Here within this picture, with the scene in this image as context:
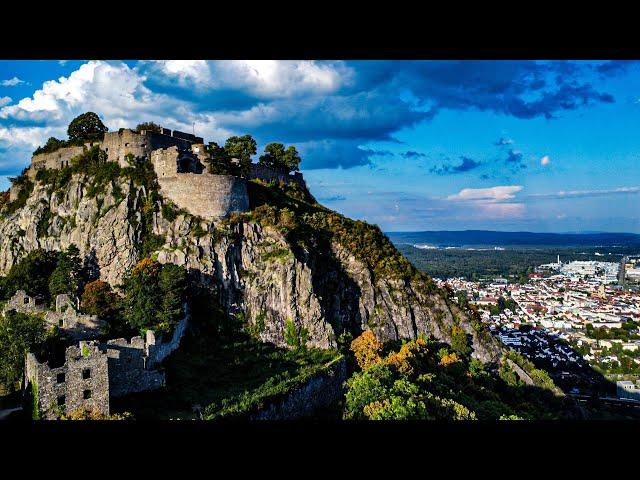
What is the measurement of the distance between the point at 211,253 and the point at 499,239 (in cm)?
15666

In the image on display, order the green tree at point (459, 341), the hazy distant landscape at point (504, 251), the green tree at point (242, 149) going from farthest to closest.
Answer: the hazy distant landscape at point (504, 251) < the green tree at point (242, 149) < the green tree at point (459, 341)

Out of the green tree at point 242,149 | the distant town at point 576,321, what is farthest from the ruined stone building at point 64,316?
the distant town at point 576,321

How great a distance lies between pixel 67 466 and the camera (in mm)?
3102

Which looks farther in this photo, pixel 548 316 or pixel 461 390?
pixel 548 316

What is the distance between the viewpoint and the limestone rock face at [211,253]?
22328mm

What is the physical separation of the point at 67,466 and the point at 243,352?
17370mm

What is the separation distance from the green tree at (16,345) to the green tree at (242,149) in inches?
704

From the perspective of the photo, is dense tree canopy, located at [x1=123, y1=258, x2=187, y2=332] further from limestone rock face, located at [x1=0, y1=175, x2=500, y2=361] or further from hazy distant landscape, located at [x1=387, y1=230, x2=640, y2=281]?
hazy distant landscape, located at [x1=387, y1=230, x2=640, y2=281]

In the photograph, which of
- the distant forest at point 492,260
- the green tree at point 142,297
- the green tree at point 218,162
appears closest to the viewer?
the green tree at point 142,297

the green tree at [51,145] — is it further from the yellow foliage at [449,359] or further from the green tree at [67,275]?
the yellow foliage at [449,359]

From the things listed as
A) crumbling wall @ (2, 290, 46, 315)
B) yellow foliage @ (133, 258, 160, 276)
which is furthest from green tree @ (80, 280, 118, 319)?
crumbling wall @ (2, 290, 46, 315)

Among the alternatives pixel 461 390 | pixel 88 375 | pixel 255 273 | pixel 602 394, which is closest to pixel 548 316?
pixel 602 394

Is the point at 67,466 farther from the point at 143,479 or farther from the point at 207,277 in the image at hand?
the point at 207,277

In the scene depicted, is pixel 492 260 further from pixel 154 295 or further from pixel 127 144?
pixel 154 295
